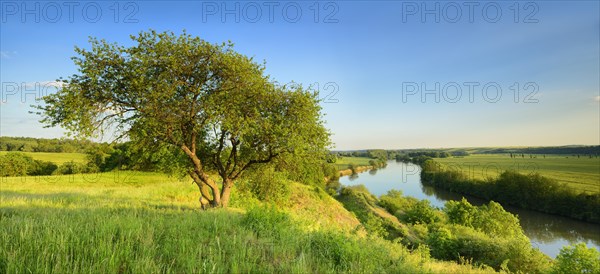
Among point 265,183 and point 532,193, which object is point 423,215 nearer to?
point 532,193

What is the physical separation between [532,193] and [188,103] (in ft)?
313

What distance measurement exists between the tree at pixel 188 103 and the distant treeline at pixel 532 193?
8034 cm

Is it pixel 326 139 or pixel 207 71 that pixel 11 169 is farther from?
pixel 326 139

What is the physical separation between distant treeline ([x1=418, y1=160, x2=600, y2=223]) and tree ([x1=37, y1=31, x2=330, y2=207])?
80335mm

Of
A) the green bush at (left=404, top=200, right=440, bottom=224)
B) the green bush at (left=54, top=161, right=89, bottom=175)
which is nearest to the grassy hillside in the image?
the green bush at (left=404, top=200, right=440, bottom=224)

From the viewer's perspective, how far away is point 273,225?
8570 mm

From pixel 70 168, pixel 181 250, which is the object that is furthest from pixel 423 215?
pixel 70 168

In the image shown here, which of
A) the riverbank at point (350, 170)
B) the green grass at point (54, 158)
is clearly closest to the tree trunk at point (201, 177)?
the green grass at point (54, 158)

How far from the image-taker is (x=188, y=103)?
13.9m

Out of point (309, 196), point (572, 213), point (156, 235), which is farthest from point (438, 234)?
point (572, 213)

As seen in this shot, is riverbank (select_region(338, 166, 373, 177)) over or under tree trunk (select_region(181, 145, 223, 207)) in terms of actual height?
under

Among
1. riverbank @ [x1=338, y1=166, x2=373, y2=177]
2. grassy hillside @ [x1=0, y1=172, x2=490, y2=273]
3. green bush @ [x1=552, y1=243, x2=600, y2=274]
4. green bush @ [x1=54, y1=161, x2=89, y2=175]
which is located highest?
grassy hillside @ [x1=0, y1=172, x2=490, y2=273]

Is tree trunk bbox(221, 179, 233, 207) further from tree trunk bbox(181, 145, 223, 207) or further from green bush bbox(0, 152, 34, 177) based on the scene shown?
green bush bbox(0, 152, 34, 177)

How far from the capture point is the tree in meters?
12.6
